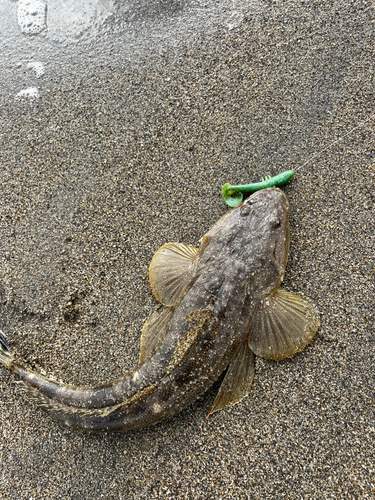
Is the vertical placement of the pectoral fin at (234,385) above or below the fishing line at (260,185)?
below

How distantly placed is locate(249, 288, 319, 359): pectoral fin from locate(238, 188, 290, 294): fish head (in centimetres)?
16

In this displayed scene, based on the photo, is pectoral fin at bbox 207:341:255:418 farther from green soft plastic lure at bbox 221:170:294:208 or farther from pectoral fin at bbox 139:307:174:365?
green soft plastic lure at bbox 221:170:294:208

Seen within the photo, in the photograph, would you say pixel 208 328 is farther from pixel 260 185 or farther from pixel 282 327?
pixel 260 185

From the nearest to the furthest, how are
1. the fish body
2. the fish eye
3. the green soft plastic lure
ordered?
the fish body
the fish eye
the green soft plastic lure

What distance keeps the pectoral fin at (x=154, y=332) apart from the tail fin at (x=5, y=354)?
1.03 m

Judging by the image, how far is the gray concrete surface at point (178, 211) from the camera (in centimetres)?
255

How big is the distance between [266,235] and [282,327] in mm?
721

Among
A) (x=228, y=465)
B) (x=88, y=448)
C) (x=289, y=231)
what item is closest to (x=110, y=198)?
(x=289, y=231)

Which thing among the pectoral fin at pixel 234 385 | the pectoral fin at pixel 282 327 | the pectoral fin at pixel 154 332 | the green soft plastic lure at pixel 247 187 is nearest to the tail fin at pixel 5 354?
the pectoral fin at pixel 154 332

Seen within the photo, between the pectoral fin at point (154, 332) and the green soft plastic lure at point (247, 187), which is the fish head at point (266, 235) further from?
the pectoral fin at point (154, 332)

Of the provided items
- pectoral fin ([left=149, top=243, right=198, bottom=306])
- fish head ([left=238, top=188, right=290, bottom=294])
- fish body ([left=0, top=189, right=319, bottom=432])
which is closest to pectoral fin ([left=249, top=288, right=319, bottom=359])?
fish body ([left=0, top=189, right=319, bottom=432])

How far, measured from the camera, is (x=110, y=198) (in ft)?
10.3

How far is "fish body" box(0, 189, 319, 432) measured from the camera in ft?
8.29

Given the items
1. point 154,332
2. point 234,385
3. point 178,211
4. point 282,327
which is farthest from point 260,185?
point 234,385
